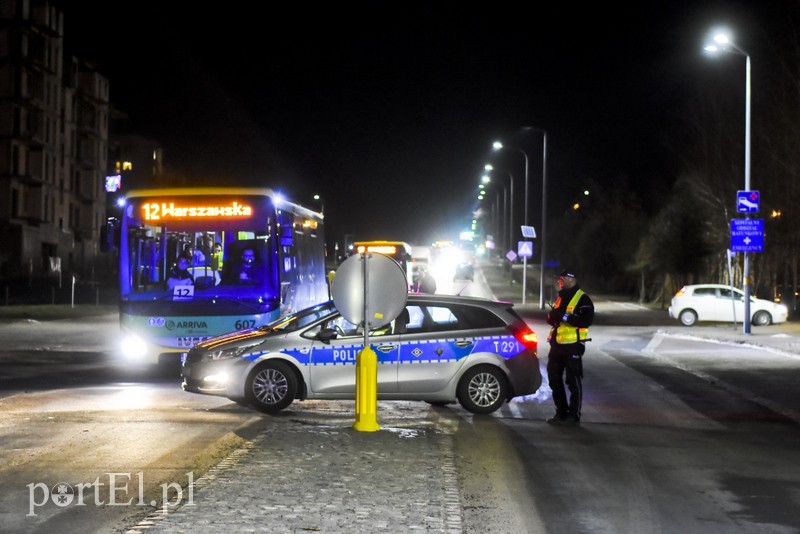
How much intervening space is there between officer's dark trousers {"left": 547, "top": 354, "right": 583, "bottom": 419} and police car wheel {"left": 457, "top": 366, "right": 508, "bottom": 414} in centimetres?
84

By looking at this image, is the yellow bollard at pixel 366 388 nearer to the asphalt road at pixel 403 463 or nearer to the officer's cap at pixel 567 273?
the asphalt road at pixel 403 463

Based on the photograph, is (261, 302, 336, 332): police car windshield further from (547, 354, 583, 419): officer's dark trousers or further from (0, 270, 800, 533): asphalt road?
(547, 354, 583, 419): officer's dark trousers

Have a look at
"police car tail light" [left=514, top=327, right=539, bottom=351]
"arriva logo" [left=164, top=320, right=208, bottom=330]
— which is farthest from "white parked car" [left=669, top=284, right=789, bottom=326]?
"police car tail light" [left=514, top=327, right=539, bottom=351]

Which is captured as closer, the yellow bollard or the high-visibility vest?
the yellow bollard

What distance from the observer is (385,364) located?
1317 cm

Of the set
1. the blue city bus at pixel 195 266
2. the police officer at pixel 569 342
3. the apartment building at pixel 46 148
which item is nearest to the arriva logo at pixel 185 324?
the blue city bus at pixel 195 266

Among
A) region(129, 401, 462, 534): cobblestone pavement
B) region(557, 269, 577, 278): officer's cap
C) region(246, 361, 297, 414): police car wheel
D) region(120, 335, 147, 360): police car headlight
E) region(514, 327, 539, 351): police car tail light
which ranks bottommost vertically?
region(129, 401, 462, 534): cobblestone pavement

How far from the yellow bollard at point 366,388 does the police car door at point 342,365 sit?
198cm

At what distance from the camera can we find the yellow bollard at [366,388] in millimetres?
11047

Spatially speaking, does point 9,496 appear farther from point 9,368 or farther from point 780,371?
point 780,371

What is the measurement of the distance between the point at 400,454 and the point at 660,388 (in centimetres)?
866

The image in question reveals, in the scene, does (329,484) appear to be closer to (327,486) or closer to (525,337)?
(327,486)

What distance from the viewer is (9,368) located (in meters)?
19.8

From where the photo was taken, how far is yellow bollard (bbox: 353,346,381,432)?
11047 mm
